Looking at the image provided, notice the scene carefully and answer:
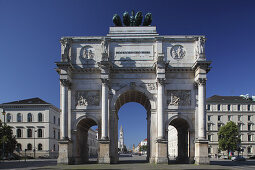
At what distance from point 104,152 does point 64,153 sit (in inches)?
176

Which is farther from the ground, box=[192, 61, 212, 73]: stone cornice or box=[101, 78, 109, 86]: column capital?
box=[192, 61, 212, 73]: stone cornice

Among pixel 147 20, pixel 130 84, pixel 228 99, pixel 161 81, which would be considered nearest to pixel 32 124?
pixel 130 84

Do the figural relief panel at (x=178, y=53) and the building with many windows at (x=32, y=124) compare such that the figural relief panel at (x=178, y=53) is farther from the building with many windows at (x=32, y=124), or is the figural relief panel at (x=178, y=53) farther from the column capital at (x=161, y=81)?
the building with many windows at (x=32, y=124)

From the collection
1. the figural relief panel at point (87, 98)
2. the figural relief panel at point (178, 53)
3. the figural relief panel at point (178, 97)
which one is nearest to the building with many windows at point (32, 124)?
the figural relief panel at point (87, 98)

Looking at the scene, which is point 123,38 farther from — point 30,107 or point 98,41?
point 30,107

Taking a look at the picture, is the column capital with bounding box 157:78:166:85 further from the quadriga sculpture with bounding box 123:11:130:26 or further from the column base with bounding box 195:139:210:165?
the quadriga sculpture with bounding box 123:11:130:26

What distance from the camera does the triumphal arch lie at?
3077cm

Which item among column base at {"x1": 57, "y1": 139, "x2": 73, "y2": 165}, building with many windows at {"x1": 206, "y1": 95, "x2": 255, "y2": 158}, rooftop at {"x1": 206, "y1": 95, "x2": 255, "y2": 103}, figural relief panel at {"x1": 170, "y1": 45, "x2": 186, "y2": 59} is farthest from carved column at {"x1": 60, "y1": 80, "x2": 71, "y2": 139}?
rooftop at {"x1": 206, "y1": 95, "x2": 255, "y2": 103}

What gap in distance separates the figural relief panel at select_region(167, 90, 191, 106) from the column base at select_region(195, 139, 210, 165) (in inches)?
186

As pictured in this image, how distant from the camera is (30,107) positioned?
6228 centimetres

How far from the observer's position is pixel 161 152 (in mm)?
29672

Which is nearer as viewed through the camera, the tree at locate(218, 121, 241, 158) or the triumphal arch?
the triumphal arch

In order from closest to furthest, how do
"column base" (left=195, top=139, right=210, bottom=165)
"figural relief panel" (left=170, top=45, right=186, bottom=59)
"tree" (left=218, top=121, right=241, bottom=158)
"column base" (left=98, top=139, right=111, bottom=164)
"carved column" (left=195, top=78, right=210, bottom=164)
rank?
"column base" (left=195, top=139, right=210, bottom=165) < "carved column" (left=195, top=78, right=210, bottom=164) < "column base" (left=98, top=139, right=111, bottom=164) < "figural relief panel" (left=170, top=45, right=186, bottom=59) < "tree" (left=218, top=121, right=241, bottom=158)

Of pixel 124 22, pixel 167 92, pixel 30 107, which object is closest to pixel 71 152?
pixel 167 92
